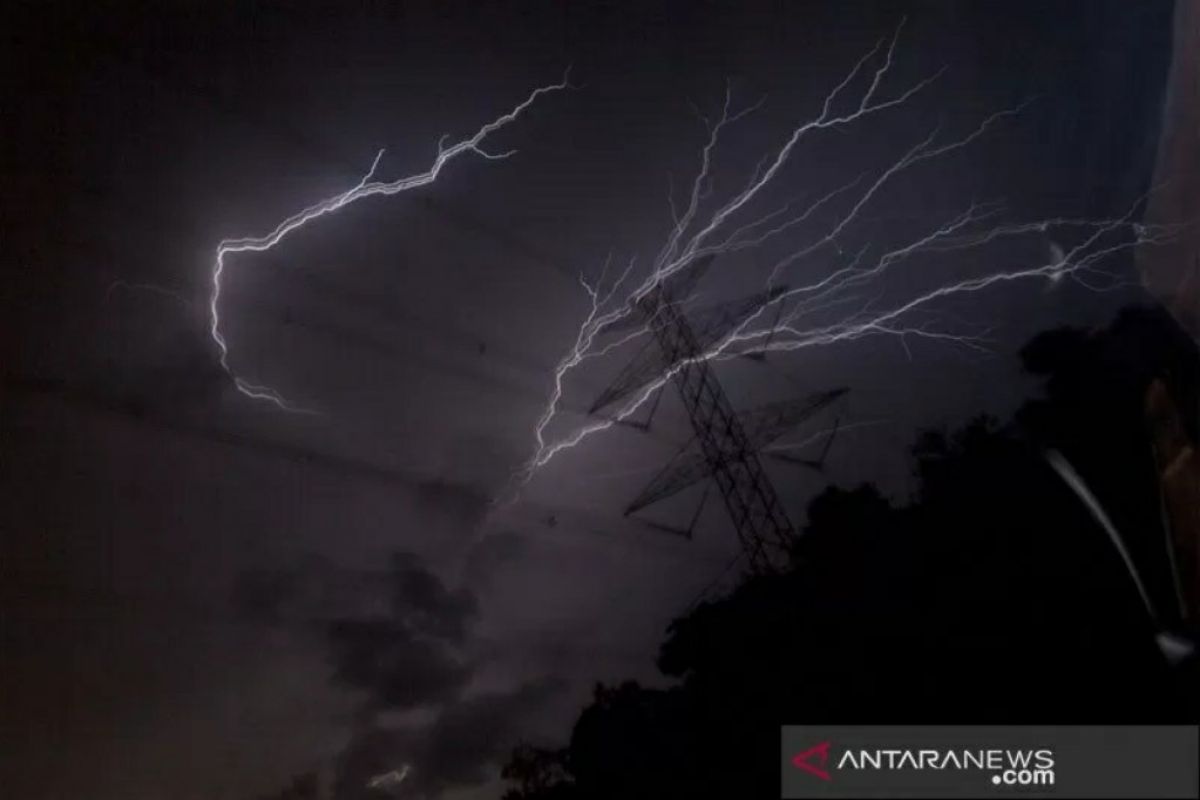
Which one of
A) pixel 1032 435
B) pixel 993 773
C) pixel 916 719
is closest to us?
pixel 993 773

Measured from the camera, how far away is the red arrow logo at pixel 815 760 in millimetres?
6438

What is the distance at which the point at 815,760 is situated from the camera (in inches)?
257

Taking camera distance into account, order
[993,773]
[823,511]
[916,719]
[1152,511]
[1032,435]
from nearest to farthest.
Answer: [993,773] < [916,719] < [1152,511] < [1032,435] < [823,511]

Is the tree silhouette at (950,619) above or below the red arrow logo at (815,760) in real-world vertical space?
above

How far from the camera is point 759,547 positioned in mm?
9969

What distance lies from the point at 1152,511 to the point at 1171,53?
374 cm

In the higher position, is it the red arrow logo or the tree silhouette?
the tree silhouette

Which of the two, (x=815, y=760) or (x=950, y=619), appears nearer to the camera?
(x=815, y=760)

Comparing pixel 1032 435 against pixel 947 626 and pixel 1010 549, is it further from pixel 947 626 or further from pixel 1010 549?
pixel 947 626

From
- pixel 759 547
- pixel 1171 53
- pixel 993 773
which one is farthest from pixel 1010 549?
pixel 1171 53

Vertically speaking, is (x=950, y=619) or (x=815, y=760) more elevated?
(x=950, y=619)

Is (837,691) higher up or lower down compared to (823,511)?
lower down

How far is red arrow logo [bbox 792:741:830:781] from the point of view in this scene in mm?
6438

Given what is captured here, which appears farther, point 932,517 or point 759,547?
point 759,547
